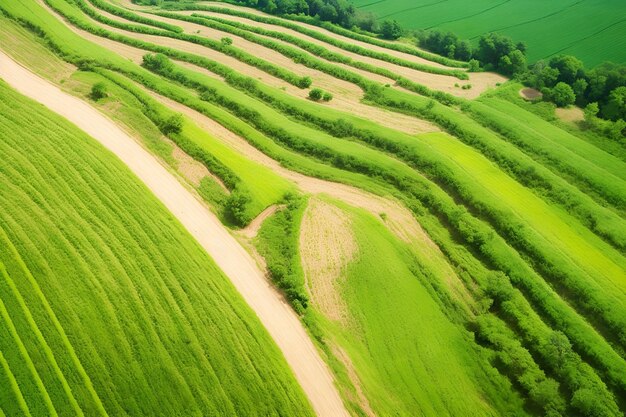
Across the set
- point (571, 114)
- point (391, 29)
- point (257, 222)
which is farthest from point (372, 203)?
point (391, 29)

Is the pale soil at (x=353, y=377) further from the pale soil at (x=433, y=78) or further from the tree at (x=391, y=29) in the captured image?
the tree at (x=391, y=29)

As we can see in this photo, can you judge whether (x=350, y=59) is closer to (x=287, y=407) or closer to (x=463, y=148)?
(x=463, y=148)

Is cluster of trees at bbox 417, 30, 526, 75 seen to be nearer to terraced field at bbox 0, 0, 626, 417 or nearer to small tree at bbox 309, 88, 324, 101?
terraced field at bbox 0, 0, 626, 417

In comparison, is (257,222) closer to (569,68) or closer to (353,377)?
(353,377)

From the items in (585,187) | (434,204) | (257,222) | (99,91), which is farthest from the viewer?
(585,187)

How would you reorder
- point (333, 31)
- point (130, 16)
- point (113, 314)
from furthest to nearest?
point (333, 31)
point (130, 16)
point (113, 314)

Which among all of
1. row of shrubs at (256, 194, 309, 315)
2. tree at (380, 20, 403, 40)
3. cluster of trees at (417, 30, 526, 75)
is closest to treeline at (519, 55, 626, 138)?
cluster of trees at (417, 30, 526, 75)

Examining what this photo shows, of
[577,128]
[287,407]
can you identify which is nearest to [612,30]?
[577,128]
